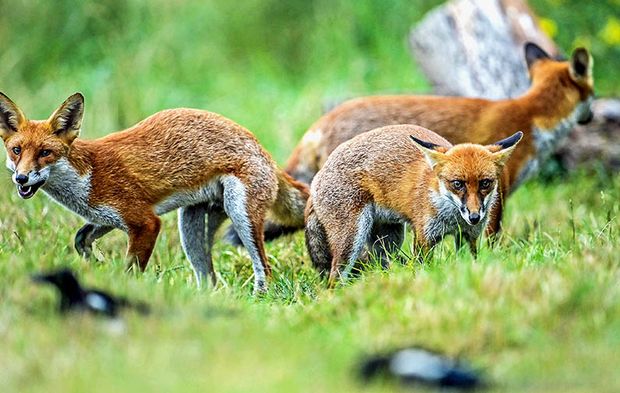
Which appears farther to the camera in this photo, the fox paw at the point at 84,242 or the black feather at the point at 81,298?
the fox paw at the point at 84,242

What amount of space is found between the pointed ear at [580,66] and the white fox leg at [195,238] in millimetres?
4049

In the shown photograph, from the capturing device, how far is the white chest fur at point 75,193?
23.3 ft

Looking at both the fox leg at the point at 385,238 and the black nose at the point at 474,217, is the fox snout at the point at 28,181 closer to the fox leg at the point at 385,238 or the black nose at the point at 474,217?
the fox leg at the point at 385,238

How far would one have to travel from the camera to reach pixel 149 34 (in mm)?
13938

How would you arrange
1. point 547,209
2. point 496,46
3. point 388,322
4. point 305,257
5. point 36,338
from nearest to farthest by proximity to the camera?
point 36,338 < point 388,322 < point 305,257 < point 547,209 < point 496,46

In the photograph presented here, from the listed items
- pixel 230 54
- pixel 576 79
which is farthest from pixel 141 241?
pixel 230 54

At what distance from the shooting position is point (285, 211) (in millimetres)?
8086

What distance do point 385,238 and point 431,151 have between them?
1.19 metres

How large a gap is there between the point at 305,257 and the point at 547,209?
298 centimetres

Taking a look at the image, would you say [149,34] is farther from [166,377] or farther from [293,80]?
[166,377]

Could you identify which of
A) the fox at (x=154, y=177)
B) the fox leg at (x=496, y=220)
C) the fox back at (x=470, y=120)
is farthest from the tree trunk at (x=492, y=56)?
the fox at (x=154, y=177)

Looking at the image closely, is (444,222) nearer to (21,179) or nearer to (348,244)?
(348,244)

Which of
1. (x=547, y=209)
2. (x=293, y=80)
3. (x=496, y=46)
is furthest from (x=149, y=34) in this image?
(x=547, y=209)

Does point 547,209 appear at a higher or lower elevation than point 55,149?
lower
